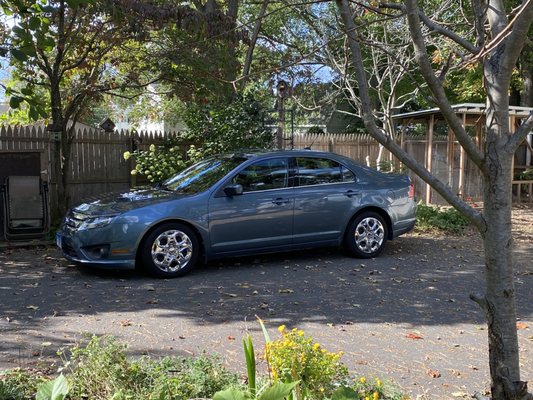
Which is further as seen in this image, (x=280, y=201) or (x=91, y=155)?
(x=91, y=155)

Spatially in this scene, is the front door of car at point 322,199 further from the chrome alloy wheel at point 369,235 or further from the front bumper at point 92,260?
the front bumper at point 92,260

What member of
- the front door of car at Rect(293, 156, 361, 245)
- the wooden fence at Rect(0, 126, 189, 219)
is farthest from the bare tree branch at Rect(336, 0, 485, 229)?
the wooden fence at Rect(0, 126, 189, 219)

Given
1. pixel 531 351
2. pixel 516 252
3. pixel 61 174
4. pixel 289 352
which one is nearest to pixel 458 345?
pixel 531 351

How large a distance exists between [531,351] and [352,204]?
4003 mm

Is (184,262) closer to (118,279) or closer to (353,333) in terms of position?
(118,279)

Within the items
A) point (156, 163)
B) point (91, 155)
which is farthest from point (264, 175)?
point (91, 155)

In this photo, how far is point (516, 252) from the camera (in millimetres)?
10211

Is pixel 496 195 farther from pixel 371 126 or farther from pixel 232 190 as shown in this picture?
pixel 232 190

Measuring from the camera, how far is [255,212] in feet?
26.7

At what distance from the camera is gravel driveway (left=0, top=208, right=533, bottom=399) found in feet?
15.9

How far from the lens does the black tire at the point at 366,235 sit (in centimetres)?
891

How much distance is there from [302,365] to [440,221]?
9317mm

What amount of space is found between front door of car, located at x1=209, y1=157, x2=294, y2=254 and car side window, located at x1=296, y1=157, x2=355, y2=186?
237 millimetres

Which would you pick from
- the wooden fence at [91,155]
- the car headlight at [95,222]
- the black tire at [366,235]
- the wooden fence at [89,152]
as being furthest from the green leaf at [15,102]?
the wooden fence at [89,152]
